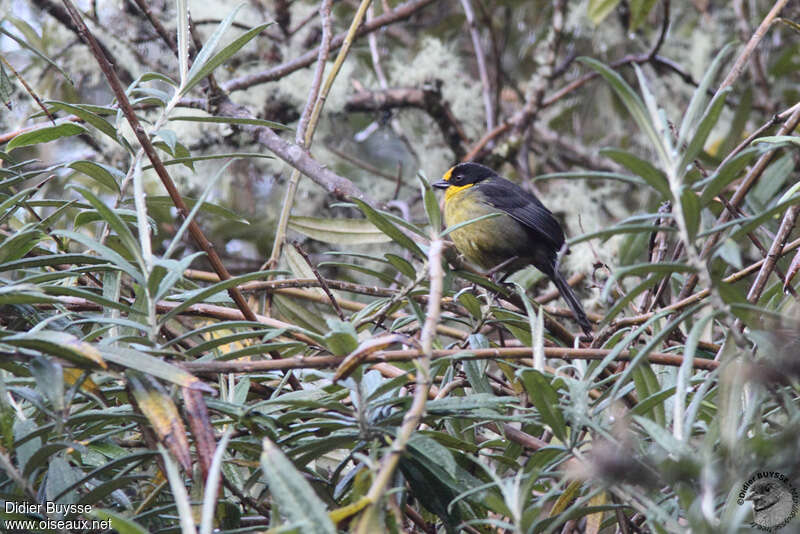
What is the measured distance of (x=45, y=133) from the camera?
172 cm

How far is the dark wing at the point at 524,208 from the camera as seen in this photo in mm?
4117

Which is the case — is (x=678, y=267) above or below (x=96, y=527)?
above

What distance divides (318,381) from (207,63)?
2.39 ft

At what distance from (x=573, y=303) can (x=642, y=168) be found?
2207 millimetres

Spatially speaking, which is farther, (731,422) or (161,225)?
(161,225)

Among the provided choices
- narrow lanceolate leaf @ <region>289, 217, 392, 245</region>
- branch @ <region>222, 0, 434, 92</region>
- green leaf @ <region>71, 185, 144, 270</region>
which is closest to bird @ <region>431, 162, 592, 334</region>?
branch @ <region>222, 0, 434, 92</region>

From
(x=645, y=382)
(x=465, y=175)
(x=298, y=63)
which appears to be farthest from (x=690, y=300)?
(x=465, y=175)

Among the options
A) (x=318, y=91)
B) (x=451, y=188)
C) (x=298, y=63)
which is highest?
(x=298, y=63)

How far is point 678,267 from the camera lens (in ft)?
3.71

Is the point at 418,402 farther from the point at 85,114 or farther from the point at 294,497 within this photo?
the point at 85,114

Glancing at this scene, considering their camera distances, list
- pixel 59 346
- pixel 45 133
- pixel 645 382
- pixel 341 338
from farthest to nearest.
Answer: pixel 45 133 → pixel 645 382 → pixel 341 338 → pixel 59 346

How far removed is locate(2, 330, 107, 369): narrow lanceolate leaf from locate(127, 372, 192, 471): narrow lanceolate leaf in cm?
7

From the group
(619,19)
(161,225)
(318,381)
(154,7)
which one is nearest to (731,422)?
(318,381)

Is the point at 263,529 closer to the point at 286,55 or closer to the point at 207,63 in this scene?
the point at 207,63
